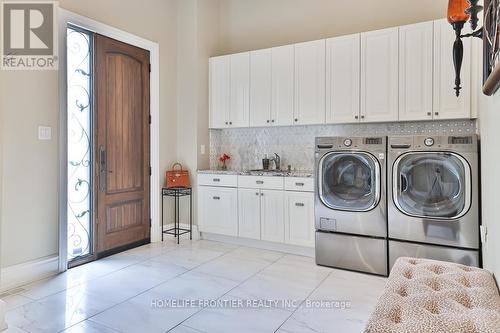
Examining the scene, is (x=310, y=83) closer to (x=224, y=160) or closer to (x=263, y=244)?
(x=224, y=160)

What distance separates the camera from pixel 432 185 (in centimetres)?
309

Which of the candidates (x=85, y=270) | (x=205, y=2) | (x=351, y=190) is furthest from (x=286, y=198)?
(x=205, y=2)

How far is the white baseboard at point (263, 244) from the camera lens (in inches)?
154

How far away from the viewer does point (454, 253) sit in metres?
3.00

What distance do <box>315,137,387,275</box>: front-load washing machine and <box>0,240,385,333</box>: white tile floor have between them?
187 mm

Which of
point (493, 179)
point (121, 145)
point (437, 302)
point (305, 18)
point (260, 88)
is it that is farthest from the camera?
point (305, 18)

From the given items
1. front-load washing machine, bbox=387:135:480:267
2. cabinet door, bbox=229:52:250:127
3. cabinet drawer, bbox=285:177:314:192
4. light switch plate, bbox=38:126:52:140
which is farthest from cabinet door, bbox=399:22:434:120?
light switch plate, bbox=38:126:52:140

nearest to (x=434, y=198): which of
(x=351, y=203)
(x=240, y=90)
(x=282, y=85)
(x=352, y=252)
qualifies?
(x=351, y=203)

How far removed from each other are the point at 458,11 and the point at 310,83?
2248 mm

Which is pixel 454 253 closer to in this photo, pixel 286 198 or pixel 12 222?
pixel 286 198

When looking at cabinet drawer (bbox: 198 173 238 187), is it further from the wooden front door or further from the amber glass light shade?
the amber glass light shade

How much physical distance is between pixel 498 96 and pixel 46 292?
10.9 ft

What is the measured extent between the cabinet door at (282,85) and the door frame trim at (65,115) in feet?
4.90

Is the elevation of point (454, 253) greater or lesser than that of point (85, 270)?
greater
